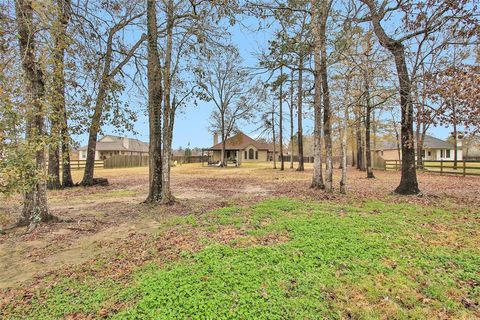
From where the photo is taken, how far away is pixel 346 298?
117 inches

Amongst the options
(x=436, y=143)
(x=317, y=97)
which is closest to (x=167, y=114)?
(x=317, y=97)

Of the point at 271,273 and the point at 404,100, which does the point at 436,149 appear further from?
the point at 271,273

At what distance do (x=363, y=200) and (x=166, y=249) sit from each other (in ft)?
20.5

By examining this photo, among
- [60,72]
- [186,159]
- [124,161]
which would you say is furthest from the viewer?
[186,159]

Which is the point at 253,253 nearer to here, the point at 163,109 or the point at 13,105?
the point at 13,105

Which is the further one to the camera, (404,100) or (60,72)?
(404,100)

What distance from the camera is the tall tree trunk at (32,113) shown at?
478 cm

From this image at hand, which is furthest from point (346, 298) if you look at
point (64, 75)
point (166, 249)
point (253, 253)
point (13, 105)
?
point (64, 75)

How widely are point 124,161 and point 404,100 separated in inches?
1295

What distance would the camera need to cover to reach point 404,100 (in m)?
8.84

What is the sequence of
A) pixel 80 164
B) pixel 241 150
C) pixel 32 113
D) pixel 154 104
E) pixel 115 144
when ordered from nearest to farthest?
1. pixel 32 113
2. pixel 154 104
3. pixel 80 164
4. pixel 241 150
5. pixel 115 144

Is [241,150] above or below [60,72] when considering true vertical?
below

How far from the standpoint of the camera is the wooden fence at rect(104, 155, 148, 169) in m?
32.9

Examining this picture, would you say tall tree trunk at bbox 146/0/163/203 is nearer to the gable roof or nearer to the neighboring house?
the neighboring house
